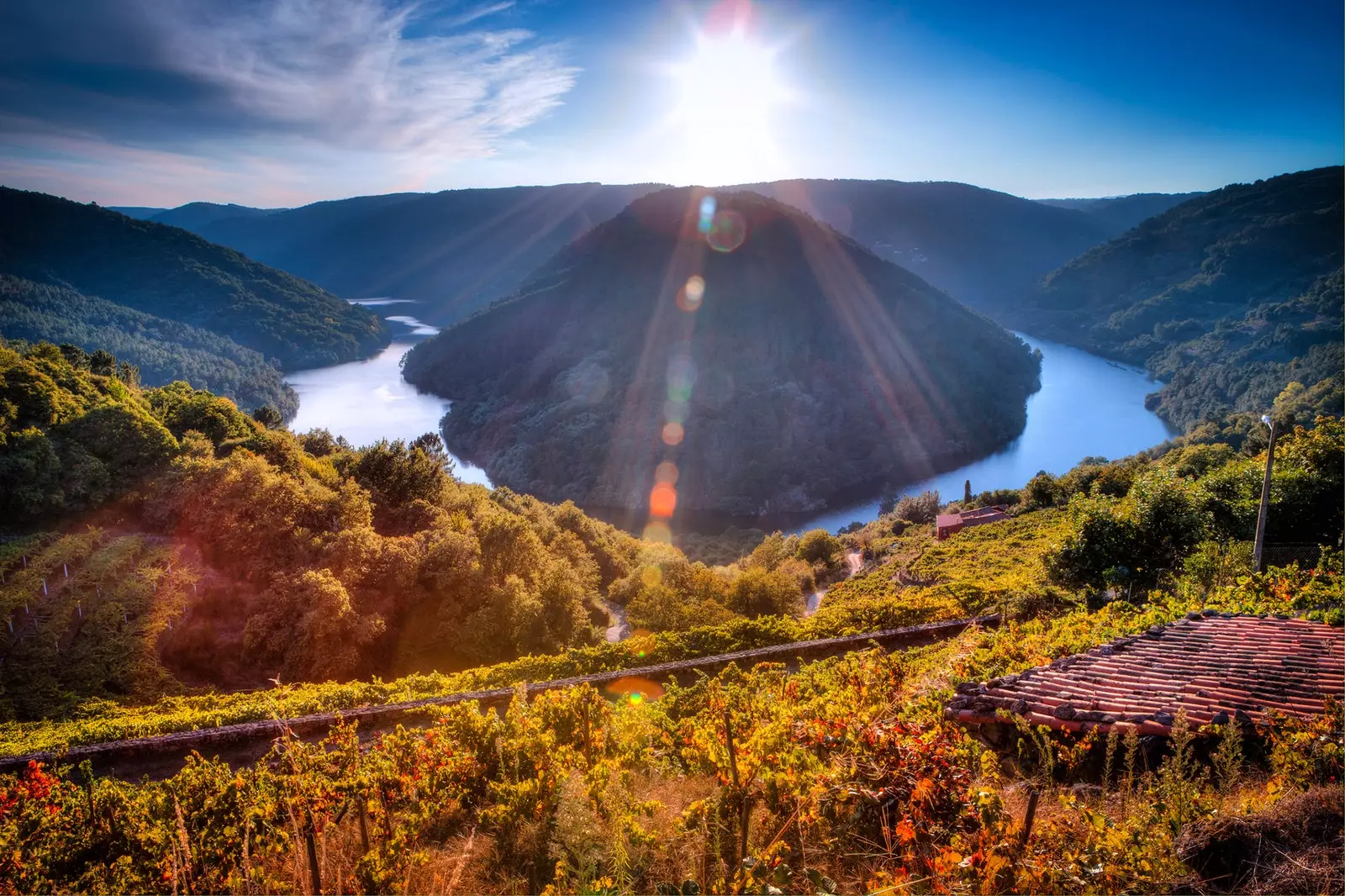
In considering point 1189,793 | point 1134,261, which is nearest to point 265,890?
point 1189,793

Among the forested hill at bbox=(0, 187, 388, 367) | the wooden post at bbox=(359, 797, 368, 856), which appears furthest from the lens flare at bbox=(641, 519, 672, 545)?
the forested hill at bbox=(0, 187, 388, 367)

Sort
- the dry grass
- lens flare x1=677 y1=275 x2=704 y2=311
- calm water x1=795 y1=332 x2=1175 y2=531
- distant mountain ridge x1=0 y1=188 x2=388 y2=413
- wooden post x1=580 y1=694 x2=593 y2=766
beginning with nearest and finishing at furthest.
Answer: the dry grass < wooden post x1=580 y1=694 x2=593 y2=766 < calm water x1=795 y1=332 x2=1175 y2=531 < distant mountain ridge x1=0 y1=188 x2=388 y2=413 < lens flare x1=677 y1=275 x2=704 y2=311

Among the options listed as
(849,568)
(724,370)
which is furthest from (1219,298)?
(849,568)

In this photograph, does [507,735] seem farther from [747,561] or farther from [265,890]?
[747,561]

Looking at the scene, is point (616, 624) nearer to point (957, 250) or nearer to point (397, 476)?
point (397, 476)

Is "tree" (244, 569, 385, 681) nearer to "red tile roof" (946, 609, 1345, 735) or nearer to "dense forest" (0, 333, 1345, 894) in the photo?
"dense forest" (0, 333, 1345, 894)

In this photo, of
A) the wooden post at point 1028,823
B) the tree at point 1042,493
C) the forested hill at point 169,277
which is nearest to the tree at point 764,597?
the wooden post at point 1028,823
